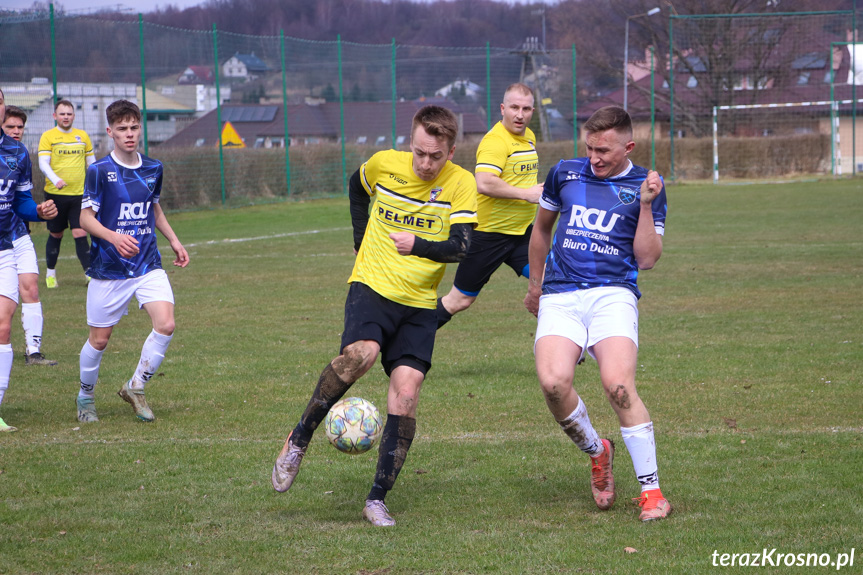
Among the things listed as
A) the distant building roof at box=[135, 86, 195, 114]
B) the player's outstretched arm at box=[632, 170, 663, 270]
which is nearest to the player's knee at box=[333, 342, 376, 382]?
the player's outstretched arm at box=[632, 170, 663, 270]

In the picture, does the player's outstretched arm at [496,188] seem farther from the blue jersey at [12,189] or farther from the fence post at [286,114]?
the fence post at [286,114]

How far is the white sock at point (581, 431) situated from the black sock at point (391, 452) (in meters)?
0.82

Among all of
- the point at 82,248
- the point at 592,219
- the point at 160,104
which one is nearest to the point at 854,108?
the point at 160,104

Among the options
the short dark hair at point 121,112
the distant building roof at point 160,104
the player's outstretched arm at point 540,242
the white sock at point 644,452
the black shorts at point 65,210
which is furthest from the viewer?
the distant building roof at point 160,104

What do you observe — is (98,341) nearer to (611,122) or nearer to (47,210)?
(47,210)

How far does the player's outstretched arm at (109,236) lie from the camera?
6367 mm

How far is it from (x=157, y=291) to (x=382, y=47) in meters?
25.6

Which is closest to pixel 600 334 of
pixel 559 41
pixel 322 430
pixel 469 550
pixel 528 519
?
pixel 528 519

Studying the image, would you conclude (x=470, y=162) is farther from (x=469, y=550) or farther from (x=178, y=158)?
(x=469, y=550)

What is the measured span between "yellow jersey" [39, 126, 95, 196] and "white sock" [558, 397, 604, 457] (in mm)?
10822

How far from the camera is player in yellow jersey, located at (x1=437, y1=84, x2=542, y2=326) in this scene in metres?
8.09

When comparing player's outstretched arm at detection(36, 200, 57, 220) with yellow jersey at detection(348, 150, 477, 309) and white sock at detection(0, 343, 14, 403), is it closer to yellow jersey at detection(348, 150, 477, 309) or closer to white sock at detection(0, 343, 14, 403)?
white sock at detection(0, 343, 14, 403)

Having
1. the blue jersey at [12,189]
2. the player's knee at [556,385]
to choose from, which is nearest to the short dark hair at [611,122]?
the player's knee at [556,385]

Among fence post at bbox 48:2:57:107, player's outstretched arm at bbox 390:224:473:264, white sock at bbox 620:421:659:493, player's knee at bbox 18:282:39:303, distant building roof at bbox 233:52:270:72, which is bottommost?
white sock at bbox 620:421:659:493
